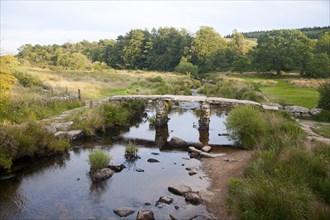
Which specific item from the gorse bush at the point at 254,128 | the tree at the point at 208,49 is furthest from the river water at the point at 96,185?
the tree at the point at 208,49

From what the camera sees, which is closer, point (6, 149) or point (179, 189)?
point (179, 189)

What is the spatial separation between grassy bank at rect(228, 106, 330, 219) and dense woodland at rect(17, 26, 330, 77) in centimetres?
3750

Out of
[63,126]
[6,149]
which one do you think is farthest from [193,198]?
[63,126]

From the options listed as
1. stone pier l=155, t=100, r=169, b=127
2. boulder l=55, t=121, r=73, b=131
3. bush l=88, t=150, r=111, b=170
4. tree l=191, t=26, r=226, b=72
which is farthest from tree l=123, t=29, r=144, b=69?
bush l=88, t=150, r=111, b=170

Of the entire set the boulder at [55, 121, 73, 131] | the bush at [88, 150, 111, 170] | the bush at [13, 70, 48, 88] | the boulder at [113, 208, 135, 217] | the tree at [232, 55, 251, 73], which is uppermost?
the tree at [232, 55, 251, 73]

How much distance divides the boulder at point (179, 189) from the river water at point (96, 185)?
Answer: 181 mm

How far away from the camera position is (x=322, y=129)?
1686 centimetres

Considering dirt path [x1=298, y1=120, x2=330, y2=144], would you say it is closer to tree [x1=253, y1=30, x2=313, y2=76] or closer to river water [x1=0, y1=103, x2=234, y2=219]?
river water [x1=0, y1=103, x2=234, y2=219]

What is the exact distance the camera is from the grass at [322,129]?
15695 mm

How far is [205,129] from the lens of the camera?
19.7 m

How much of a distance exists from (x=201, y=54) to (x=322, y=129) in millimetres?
54313

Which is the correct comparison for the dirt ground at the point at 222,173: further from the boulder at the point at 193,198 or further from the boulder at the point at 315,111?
the boulder at the point at 315,111

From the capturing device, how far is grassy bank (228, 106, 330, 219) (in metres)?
7.41

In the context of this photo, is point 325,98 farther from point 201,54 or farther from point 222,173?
point 201,54
